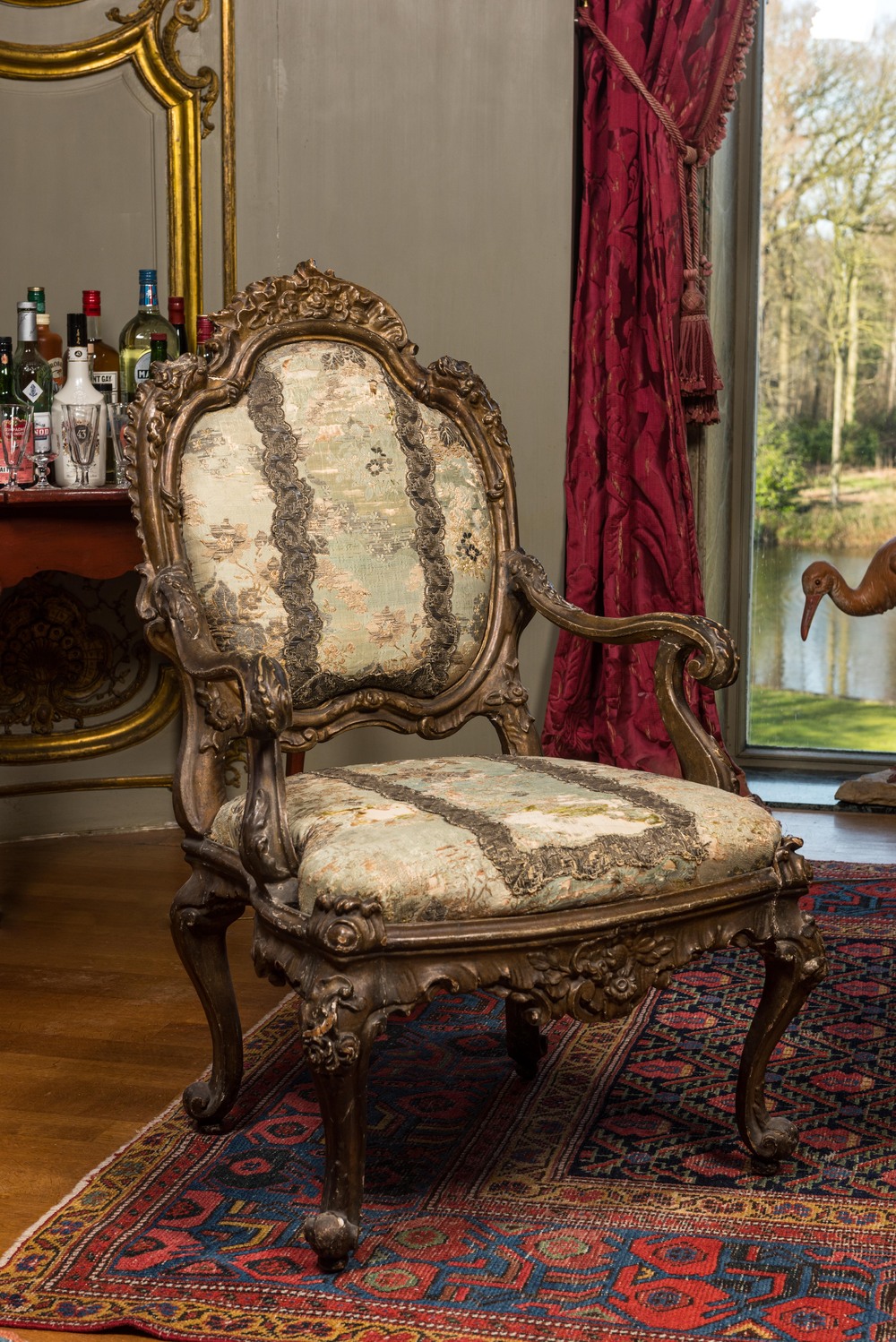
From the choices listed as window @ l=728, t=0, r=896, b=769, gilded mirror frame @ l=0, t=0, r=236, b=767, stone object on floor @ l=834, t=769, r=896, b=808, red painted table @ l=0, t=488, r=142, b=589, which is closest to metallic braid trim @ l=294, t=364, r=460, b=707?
red painted table @ l=0, t=488, r=142, b=589

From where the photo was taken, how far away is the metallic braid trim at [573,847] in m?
1.66

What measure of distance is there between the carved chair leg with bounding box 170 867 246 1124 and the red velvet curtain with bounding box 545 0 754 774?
1.73 m

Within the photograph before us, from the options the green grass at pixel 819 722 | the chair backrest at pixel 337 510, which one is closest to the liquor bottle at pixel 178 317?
the chair backrest at pixel 337 510

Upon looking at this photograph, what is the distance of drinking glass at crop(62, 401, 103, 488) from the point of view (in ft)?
9.79

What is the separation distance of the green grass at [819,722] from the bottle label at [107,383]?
6.60 ft

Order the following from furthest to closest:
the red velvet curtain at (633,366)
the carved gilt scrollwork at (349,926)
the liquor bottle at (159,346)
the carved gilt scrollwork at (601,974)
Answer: the red velvet curtain at (633,366) → the liquor bottle at (159,346) → the carved gilt scrollwork at (601,974) → the carved gilt scrollwork at (349,926)

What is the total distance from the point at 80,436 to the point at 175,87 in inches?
41.8

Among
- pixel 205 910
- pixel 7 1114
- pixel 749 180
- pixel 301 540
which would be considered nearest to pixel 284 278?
pixel 301 540

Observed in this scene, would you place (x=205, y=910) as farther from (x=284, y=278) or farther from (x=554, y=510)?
(x=554, y=510)

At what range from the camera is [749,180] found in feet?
13.4

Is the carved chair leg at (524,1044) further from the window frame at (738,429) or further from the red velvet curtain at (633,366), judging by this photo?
the window frame at (738,429)

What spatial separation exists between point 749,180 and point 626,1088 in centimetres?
278

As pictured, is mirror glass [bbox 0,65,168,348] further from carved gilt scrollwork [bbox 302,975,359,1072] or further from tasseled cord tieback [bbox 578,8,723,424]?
carved gilt scrollwork [bbox 302,975,359,1072]

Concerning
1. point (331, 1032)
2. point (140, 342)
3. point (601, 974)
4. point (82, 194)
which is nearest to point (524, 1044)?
point (601, 974)
